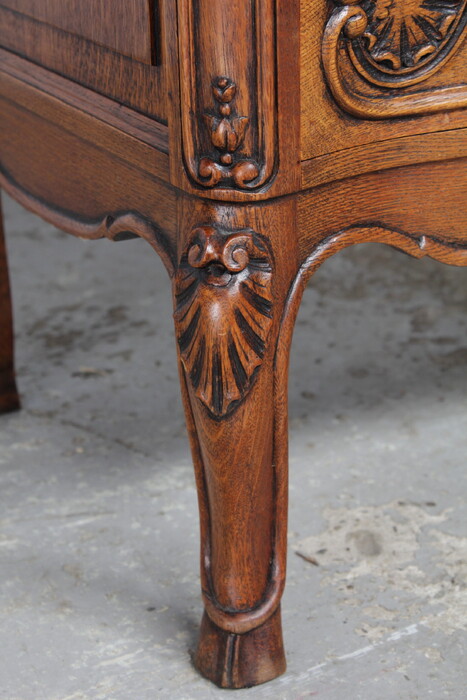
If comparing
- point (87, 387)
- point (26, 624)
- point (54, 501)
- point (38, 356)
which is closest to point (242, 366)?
point (26, 624)

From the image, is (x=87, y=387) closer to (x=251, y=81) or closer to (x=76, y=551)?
(x=76, y=551)

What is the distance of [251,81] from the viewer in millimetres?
855

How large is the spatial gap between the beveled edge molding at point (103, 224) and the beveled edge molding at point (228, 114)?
0.11 meters

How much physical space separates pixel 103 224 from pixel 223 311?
219 millimetres

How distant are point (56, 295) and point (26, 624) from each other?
0.96m

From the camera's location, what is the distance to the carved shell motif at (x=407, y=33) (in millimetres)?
901

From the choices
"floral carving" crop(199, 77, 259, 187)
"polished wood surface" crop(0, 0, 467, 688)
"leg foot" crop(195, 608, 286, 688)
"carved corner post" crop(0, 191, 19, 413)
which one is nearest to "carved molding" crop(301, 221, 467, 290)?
"polished wood surface" crop(0, 0, 467, 688)

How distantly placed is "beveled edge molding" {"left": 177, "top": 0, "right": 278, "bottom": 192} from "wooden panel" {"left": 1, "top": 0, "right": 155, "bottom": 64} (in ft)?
0.21

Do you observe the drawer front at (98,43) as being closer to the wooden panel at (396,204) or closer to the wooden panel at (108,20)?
the wooden panel at (108,20)

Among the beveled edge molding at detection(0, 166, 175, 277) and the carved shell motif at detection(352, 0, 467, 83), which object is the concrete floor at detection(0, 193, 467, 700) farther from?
the carved shell motif at detection(352, 0, 467, 83)

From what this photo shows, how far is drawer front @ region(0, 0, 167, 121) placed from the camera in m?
0.93

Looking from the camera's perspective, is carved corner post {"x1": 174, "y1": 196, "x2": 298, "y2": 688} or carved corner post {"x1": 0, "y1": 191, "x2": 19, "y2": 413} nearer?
carved corner post {"x1": 174, "y1": 196, "x2": 298, "y2": 688}

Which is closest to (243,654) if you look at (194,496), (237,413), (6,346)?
(237,413)

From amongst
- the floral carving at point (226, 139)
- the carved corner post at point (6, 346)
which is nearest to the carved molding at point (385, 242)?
the floral carving at point (226, 139)
